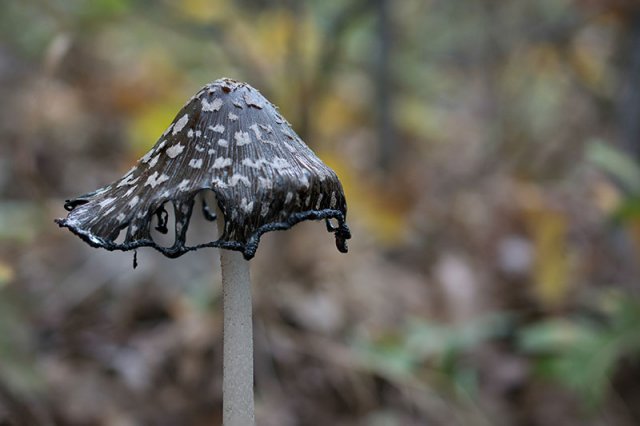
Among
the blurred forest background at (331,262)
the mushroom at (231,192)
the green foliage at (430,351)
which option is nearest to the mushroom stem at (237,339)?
the mushroom at (231,192)

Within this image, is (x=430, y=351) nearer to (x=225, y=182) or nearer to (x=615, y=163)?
(x=615, y=163)

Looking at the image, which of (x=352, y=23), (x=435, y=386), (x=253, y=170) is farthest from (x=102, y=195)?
(x=352, y=23)

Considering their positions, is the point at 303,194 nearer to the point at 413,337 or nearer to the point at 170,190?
the point at 170,190

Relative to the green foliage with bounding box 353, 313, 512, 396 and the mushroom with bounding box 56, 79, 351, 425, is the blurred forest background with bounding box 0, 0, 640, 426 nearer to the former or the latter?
the green foliage with bounding box 353, 313, 512, 396

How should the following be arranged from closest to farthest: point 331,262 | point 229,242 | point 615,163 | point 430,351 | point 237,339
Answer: point 229,242
point 237,339
point 615,163
point 430,351
point 331,262

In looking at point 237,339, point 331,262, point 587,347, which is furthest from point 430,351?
point 237,339

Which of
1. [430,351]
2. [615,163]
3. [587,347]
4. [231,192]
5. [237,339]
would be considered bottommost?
[237,339]
